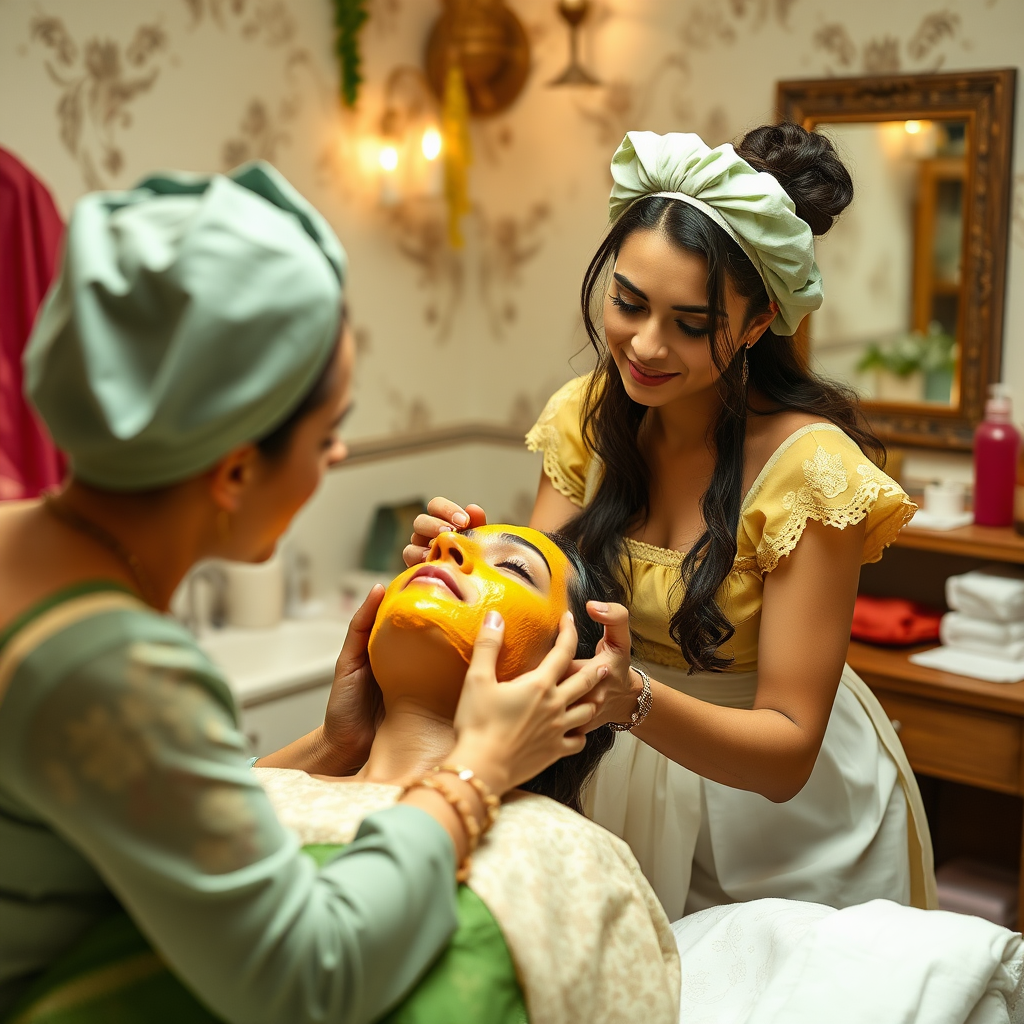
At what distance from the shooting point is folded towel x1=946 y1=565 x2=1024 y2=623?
100 inches

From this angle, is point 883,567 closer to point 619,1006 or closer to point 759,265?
point 759,265

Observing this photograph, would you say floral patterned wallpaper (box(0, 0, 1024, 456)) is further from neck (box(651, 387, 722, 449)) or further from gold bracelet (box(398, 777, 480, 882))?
gold bracelet (box(398, 777, 480, 882))

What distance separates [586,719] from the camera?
116cm

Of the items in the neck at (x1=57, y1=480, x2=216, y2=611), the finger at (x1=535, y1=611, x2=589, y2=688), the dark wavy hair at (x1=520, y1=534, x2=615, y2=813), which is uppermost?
the neck at (x1=57, y1=480, x2=216, y2=611)

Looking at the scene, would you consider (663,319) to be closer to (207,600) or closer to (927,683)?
(927,683)

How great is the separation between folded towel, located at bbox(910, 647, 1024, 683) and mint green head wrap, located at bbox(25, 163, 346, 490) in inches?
82.3

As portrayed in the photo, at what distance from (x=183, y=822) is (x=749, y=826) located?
1.18 metres

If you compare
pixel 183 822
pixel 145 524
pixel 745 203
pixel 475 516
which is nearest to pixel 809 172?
pixel 745 203

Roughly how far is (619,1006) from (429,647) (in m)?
0.40

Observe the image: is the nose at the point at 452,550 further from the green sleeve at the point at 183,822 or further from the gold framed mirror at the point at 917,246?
the gold framed mirror at the point at 917,246

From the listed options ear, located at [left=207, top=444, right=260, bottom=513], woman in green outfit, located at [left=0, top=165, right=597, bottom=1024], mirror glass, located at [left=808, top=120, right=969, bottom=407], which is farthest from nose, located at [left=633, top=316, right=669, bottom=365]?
mirror glass, located at [left=808, top=120, right=969, bottom=407]

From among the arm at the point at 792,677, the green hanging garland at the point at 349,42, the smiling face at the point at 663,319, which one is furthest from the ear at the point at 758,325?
the green hanging garland at the point at 349,42

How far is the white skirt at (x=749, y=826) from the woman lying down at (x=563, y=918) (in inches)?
10.2

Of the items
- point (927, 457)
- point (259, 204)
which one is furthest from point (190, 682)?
point (927, 457)
